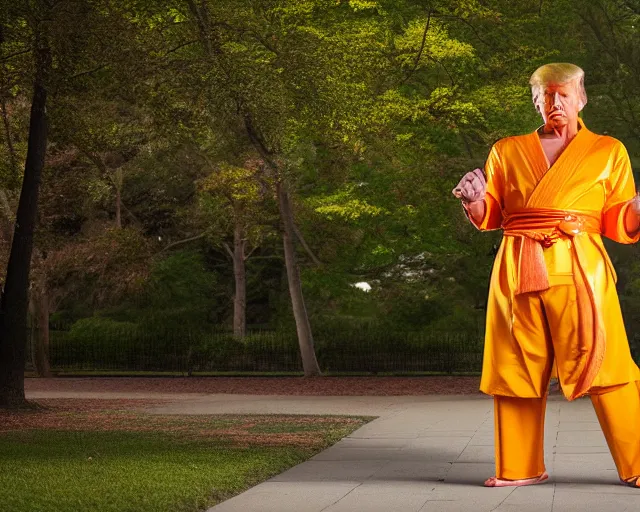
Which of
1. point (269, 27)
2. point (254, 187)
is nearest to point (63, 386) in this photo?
point (254, 187)

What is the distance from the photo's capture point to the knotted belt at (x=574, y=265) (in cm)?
765

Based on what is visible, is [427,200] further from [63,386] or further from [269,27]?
[63,386]

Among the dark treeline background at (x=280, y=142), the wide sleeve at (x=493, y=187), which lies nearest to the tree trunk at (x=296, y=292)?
the dark treeline background at (x=280, y=142)

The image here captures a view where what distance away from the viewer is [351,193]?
1049 inches

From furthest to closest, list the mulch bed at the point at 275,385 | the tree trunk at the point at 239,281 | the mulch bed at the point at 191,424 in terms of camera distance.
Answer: the tree trunk at the point at 239,281 < the mulch bed at the point at 275,385 < the mulch bed at the point at 191,424

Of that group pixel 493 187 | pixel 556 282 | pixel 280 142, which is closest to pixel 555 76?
pixel 493 187

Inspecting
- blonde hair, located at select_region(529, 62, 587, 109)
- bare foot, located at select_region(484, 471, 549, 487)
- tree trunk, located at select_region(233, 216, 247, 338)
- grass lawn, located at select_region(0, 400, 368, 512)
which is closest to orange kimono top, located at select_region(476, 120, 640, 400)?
blonde hair, located at select_region(529, 62, 587, 109)

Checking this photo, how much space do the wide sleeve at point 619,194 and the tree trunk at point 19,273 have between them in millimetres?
11238

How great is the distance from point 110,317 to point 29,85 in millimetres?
18982

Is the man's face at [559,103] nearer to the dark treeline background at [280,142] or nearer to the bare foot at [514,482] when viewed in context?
the bare foot at [514,482]

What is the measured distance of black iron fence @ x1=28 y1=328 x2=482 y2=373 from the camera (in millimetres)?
27859

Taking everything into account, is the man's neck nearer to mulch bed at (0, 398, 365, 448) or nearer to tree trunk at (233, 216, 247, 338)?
mulch bed at (0, 398, 365, 448)

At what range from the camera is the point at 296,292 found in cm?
2656

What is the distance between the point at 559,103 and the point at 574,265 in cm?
107
